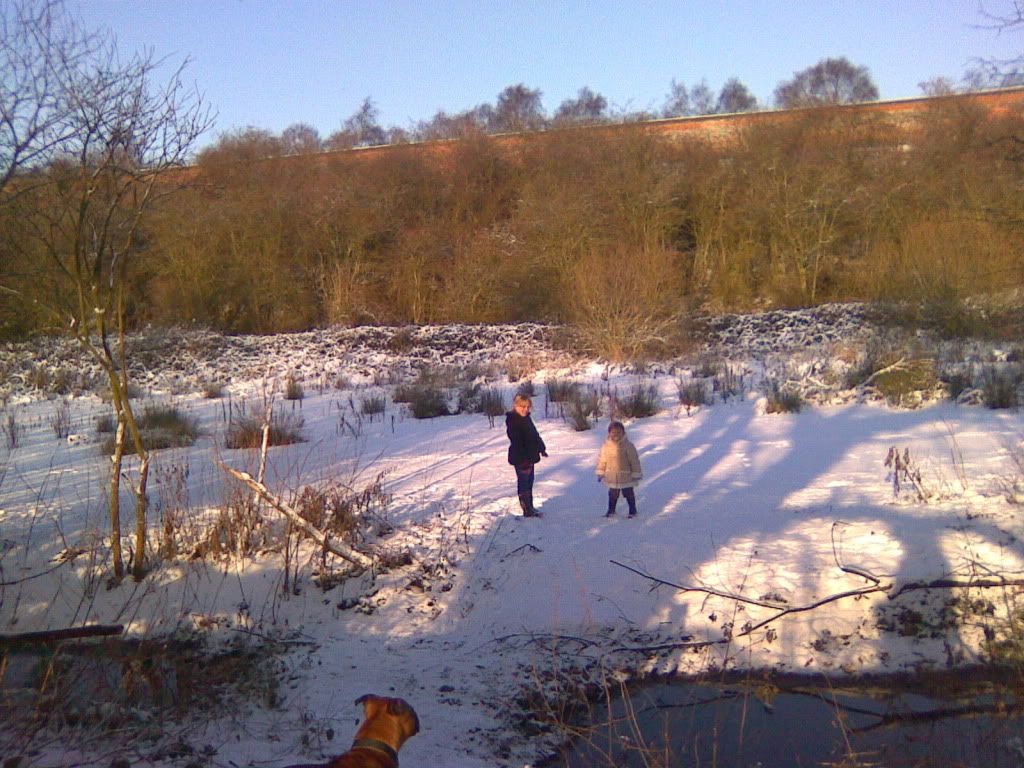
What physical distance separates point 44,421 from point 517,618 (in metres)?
11.8

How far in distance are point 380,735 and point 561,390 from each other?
1216 centimetres

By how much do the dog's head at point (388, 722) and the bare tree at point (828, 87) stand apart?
3445 cm

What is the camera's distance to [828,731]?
4.99 meters

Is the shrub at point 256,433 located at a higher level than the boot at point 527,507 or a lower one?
higher

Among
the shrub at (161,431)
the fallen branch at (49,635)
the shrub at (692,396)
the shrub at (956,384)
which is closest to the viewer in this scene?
the fallen branch at (49,635)

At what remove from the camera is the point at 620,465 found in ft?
26.2

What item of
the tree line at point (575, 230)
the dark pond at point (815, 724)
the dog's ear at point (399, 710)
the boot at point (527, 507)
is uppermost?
the tree line at point (575, 230)

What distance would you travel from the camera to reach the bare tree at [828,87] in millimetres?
34562

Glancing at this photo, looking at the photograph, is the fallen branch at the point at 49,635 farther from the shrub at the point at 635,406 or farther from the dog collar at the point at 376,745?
the shrub at the point at 635,406

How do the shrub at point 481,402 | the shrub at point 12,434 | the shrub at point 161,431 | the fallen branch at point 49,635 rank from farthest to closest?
the shrub at point 481,402 → the shrub at point 12,434 → the shrub at point 161,431 → the fallen branch at point 49,635

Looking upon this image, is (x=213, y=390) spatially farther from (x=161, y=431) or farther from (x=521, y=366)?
(x=521, y=366)

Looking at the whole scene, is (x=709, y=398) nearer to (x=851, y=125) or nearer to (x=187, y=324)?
(x=187, y=324)

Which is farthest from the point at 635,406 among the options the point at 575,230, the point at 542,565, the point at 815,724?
the point at 575,230

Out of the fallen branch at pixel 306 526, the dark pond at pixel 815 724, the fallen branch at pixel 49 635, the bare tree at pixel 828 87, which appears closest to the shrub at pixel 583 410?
the fallen branch at pixel 306 526
